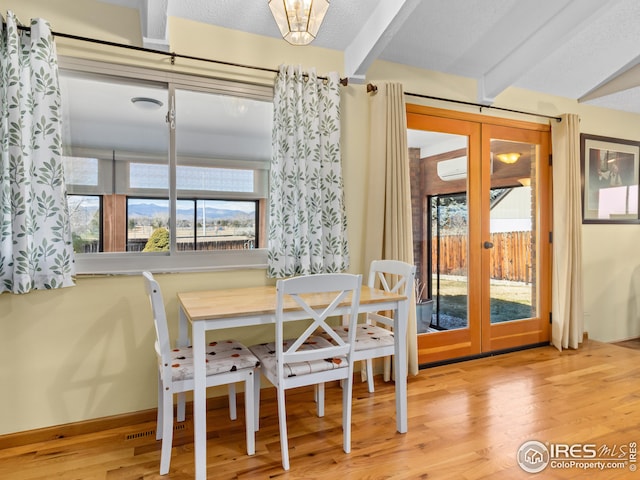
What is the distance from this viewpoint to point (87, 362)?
7.20 feet

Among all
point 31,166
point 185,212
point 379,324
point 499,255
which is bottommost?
point 379,324

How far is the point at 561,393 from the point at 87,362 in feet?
10.1

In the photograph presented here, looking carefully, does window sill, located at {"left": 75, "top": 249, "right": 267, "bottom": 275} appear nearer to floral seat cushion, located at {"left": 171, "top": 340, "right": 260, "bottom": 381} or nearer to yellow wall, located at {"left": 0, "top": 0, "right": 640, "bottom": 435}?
yellow wall, located at {"left": 0, "top": 0, "right": 640, "bottom": 435}

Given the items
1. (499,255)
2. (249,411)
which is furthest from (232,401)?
(499,255)

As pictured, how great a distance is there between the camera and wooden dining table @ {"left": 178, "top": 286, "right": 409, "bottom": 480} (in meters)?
1.71

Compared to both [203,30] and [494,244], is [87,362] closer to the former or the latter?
[203,30]

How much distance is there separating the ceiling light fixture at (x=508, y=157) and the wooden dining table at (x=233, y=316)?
2011 mm

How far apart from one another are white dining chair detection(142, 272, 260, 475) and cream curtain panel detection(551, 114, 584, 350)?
3.06m

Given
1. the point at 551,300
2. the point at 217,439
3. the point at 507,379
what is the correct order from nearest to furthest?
the point at 217,439 → the point at 507,379 → the point at 551,300

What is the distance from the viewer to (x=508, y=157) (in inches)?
139

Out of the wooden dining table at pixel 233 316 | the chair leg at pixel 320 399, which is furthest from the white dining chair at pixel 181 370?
the chair leg at pixel 320 399

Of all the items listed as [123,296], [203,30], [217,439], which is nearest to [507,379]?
[217,439]

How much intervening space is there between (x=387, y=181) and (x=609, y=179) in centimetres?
280

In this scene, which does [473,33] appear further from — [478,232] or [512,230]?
[512,230]
